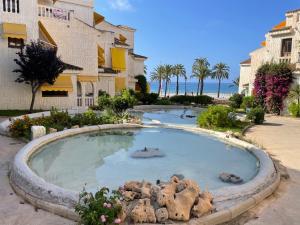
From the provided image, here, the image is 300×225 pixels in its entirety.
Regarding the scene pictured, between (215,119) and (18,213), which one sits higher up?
(215,119)

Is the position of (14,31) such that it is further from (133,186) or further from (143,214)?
(143,214)

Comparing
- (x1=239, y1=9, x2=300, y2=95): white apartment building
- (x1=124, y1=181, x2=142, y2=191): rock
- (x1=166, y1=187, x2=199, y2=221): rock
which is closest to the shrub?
(x1=166, y1=187, x2=199, y2=221): rock

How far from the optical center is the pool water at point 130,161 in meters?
10.5

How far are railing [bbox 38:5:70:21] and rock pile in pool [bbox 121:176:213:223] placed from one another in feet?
79.7

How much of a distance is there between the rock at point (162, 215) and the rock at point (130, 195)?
92cm

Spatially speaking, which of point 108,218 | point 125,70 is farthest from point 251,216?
point 125,70

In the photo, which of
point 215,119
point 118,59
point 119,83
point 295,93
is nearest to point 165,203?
point 215,119

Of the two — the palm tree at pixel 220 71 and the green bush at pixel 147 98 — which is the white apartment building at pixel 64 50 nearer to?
the green bush at pixel 147 98

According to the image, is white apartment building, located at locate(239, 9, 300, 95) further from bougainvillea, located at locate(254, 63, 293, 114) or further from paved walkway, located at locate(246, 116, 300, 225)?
paved walkway, located at locate(246, 116, 300, 225)

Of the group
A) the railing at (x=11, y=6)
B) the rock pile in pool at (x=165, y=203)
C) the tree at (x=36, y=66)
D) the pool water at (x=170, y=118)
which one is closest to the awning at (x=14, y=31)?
the tree at (x=36, y=66)

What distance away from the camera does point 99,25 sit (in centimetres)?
4144

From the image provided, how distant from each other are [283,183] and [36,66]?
1921 cm

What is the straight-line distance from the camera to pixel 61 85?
84.6ft

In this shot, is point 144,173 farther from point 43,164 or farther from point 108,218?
point 108,218
